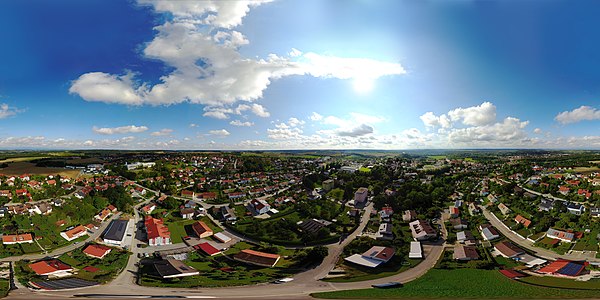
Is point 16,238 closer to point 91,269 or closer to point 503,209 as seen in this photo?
point 91,269

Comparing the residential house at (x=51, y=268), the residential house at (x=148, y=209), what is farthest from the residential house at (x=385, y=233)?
the residential house at (x=148, y=209)

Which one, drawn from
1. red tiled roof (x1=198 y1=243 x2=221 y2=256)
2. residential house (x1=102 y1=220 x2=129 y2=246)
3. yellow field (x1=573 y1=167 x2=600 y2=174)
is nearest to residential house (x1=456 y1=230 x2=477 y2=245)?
red tiled roof (x1=198 y1=243 x2=221 y2=256)

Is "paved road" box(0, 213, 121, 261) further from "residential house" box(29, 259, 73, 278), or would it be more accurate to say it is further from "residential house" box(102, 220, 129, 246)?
"residential house" box(29, 259, 73, 278)

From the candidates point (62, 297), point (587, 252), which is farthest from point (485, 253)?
point (62, 297)

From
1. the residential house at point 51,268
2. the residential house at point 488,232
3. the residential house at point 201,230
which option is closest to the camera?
the residential house at point 51,268

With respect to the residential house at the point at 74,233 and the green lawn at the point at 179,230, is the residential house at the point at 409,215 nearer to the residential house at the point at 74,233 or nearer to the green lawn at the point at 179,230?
the green lawn at the point at 179,230

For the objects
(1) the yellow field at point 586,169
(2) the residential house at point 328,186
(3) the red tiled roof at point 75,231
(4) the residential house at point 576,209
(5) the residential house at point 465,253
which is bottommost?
(5) the residential house at point 465,253

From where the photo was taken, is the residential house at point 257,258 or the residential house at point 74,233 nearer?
the residential house at point 257,258

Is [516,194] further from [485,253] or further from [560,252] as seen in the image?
[485,253]
